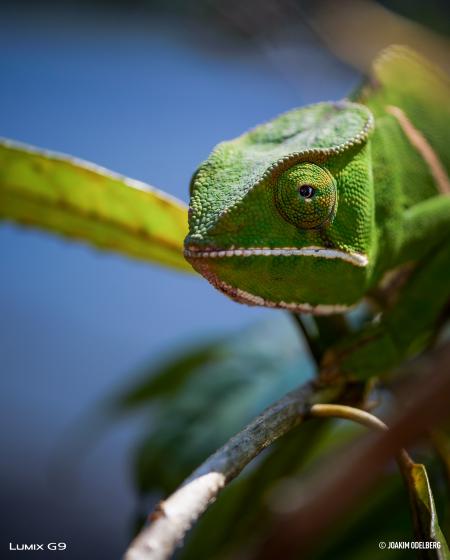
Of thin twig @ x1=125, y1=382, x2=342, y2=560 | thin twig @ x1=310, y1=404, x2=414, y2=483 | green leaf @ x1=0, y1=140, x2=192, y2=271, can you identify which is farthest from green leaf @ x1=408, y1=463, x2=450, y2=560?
green leaf @ x1=0, y1=140, x2=192, y2=271

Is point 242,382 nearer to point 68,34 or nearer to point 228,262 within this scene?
point 228,262

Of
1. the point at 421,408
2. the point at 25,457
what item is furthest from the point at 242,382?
the point at 25,457

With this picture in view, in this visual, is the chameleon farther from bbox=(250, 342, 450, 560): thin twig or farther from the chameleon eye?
bbox=(250, 342, 450, 560): thin twig

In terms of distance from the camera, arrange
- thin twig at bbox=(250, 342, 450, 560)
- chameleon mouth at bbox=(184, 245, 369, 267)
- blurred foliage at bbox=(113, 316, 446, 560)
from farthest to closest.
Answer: blurred foliage at bbox=(113, 316, 446, 560), chameleon mouth at bbox=(184, 245, 369, 267), thin twig at bbox=(250, 342, 450, 560)

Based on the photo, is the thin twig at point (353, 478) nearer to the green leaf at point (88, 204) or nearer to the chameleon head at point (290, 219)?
the chameleon head at point (290, 219)

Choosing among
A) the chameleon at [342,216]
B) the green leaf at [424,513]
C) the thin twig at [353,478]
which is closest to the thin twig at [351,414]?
the green leaf at [424,513]
